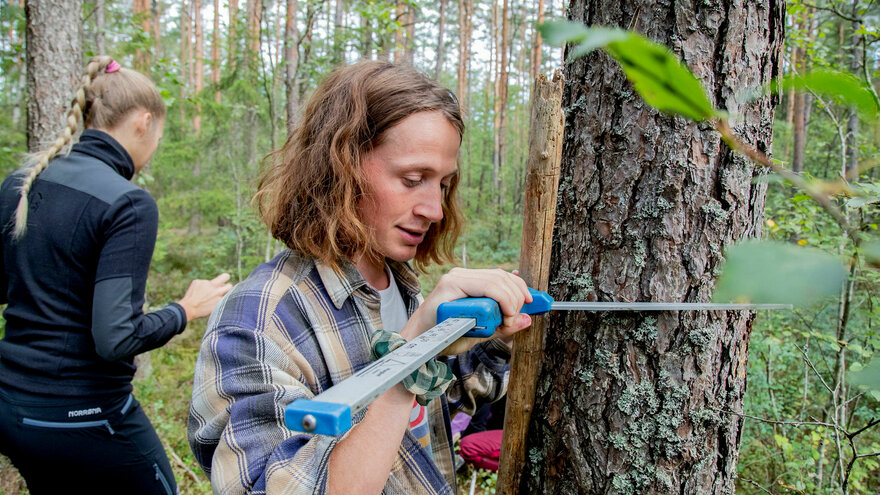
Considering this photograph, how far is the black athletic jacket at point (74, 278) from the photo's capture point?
1.96 metres

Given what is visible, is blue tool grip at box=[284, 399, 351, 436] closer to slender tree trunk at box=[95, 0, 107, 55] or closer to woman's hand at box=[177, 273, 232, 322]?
woman's hand at box=[177, 273, 232, 322]

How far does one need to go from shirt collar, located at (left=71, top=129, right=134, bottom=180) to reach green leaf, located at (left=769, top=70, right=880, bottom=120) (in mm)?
2545

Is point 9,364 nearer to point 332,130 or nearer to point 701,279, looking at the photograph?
point 332,130

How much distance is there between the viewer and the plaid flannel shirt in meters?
1.10

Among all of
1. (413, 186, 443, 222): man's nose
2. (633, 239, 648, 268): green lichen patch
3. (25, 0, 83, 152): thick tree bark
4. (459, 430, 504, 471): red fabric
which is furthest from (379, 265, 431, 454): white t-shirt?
(25, 0, 83, 152): thick tree bark

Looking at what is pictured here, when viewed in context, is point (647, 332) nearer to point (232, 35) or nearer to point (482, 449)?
point (482, 449)

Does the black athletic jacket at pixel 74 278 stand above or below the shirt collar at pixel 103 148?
below

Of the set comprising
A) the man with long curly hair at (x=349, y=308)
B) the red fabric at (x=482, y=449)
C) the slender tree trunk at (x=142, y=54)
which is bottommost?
the red fabric at (x=482, y=449)

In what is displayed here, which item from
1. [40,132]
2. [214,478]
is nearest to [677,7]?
[214,478]

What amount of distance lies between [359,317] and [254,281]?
0.33 metres

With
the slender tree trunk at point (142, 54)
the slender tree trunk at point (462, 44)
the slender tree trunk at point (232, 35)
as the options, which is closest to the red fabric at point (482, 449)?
the slender tree trunk at point (142, 54)

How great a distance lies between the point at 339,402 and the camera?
608mm

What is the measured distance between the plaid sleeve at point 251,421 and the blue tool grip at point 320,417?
1.65ft

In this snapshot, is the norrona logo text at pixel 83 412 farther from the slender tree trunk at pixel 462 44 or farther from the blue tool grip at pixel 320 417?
the slender tree trunk at pixel 462 44
